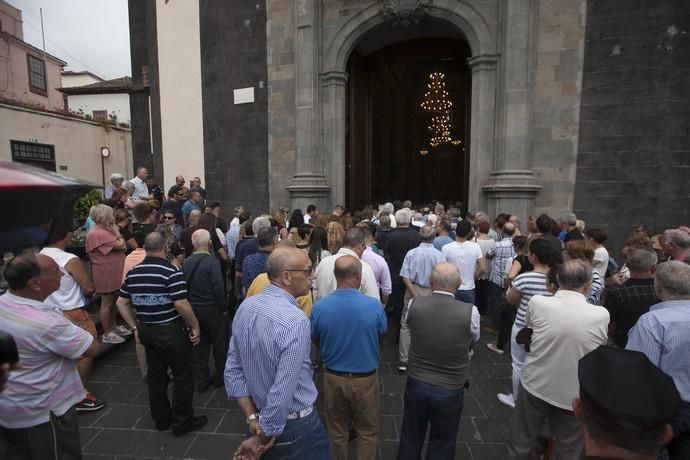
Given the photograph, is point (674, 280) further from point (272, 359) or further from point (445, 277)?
point (272, 359)

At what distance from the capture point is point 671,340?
2324 mm

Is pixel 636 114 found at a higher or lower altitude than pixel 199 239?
higher

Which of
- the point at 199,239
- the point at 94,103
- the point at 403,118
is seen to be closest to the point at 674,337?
the point at 199,239

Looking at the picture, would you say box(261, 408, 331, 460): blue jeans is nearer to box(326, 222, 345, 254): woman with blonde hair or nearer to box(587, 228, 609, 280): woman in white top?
box(326, 222, 345, 254): woman with blonde hair

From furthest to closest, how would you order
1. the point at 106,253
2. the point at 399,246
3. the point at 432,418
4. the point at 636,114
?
the point at 636,114, the point at 399,246, the point at 106,253, the point at 432,418

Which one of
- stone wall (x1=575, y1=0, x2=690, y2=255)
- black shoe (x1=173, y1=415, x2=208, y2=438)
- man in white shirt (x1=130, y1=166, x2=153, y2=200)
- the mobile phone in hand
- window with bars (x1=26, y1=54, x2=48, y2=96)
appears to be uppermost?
window with bars (x1=26, y1=54, x2=48, y2=96)

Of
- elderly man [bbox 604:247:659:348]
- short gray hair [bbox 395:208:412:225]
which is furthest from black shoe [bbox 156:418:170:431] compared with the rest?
elderly man [bbox 604:247:659:348]

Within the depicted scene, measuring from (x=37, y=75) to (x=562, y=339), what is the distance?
3291 cm

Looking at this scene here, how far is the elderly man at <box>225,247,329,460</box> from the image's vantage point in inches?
76.9

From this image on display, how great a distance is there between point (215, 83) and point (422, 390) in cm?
1152

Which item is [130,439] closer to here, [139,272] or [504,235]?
[139,272]

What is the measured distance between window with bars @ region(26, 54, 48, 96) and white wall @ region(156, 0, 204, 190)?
16.8m

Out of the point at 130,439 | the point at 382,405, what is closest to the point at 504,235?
the point at 382,405

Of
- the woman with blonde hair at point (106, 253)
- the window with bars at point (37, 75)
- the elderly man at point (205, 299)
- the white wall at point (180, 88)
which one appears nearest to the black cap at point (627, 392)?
the elderly man at point (205, 299)
